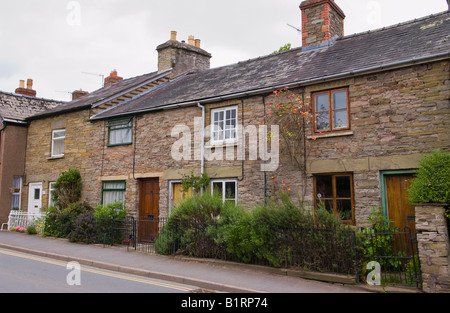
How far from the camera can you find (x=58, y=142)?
18.9m

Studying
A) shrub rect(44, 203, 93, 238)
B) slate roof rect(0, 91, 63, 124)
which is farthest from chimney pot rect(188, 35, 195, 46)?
shrub rect(44, 203, 93, 238)

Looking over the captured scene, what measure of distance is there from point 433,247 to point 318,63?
7541 millimetres

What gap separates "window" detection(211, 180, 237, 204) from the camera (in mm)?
12781

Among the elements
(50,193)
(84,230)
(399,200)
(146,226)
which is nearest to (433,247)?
(399,200)

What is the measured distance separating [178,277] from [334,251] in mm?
3451

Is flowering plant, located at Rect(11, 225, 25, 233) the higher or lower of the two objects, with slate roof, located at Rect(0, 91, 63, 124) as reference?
lower

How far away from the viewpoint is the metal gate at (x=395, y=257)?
7.70 m

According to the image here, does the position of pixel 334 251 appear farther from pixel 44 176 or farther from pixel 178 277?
pixel 44 176

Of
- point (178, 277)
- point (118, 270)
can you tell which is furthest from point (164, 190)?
point (178, 277)

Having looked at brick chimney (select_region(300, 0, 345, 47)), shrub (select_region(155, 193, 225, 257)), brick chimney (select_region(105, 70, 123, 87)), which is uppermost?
brick chimney (select_region(105, 70, 123, 87))

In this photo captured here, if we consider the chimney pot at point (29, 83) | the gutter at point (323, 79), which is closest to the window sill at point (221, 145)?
the gutter at point (323, 79)

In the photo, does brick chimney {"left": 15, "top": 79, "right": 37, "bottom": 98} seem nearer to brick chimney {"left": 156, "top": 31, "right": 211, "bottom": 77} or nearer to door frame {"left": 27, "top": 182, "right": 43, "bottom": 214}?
door frame {"left": 27, "top": 182, "right": 43, "bottom": 214}

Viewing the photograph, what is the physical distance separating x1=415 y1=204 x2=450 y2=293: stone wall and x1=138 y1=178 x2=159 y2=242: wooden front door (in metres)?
9.37

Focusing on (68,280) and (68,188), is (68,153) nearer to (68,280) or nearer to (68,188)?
(68,188)
